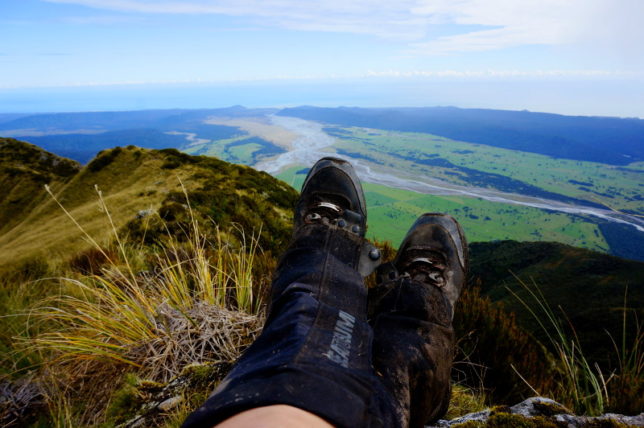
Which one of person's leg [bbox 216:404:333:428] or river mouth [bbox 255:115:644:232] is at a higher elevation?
person's leg [bbox 216:404:333:428]

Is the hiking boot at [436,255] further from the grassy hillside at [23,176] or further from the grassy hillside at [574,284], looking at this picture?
the grassy hillside at [23,176]

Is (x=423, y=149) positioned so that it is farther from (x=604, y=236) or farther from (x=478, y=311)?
(x=478, y=311)

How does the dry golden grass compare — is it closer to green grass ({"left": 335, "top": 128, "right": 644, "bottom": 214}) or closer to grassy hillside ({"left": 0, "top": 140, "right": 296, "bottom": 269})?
grassy hillside ({"left": 0, "top": 140, "right": 296, "bottom": 269})

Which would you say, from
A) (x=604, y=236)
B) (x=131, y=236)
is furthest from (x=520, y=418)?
(x=604, y=236)

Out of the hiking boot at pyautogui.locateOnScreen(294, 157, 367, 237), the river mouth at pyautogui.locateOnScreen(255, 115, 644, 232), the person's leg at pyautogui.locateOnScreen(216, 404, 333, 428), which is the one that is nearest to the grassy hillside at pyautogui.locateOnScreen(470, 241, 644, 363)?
the hiking boot at pyautogui.locateOnScreen(294, 157, 367, 237)

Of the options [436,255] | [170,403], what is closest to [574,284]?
[436,255]
